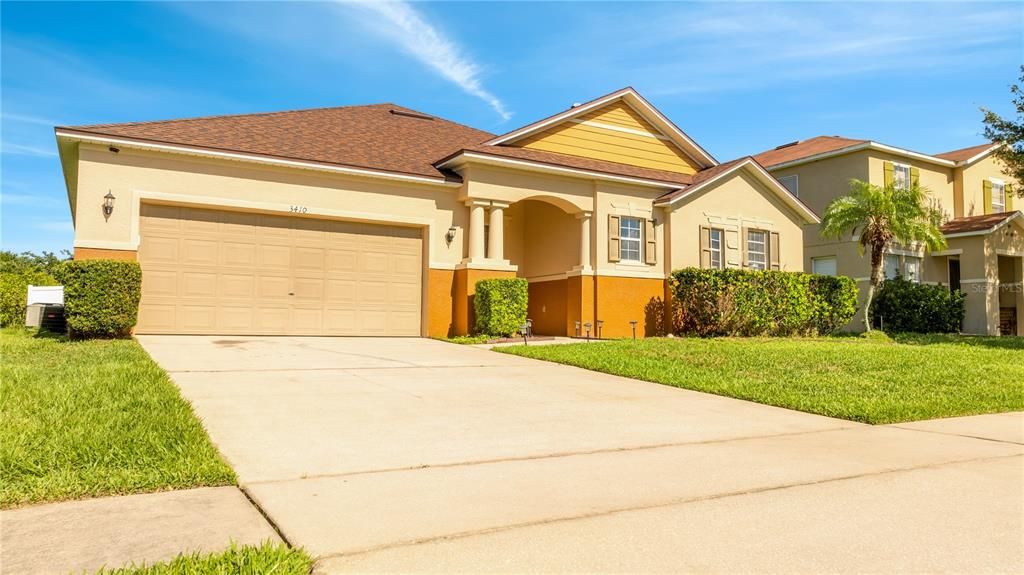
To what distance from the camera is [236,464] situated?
4.52 meters

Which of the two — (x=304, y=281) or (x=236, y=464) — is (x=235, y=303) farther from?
(x=236, y=464)

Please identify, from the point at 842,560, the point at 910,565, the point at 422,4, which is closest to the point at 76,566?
the point at 842,560

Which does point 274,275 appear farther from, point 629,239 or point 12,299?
point 12,299

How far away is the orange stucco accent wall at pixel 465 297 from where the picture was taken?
16.3 meters

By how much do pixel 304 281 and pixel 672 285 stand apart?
9.33m

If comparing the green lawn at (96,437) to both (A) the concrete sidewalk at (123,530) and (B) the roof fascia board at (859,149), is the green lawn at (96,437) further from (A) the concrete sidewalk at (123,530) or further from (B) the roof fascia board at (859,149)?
(B) the roof fascia board at (859,149)

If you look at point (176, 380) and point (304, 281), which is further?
point (304, 281)

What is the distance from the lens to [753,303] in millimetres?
17156

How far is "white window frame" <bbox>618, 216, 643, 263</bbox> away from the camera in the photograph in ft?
59.5

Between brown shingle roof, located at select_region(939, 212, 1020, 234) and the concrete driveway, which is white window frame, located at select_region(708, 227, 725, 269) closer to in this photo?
the concrete driveway

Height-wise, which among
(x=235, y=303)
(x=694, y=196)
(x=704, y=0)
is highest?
(x=704, y=0)

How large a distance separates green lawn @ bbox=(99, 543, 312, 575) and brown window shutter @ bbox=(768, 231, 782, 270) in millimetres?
18972

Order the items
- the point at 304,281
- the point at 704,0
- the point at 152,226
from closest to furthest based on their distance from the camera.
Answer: the point at 704,0, the point at 152,226, the point at 304,281

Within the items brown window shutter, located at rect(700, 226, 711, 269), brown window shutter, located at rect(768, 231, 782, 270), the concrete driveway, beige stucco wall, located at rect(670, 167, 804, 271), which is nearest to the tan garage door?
the concrete driveway
